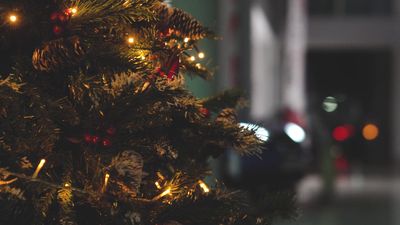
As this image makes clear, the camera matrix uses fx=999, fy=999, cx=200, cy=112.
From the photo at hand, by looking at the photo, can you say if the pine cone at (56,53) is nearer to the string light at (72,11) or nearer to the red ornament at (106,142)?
the string light at (72,11)

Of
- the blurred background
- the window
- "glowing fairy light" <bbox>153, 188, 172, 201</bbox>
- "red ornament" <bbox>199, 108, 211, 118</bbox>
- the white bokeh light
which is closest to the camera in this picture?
"glowing fairy light" <bbox>153, 188, 172, 201</bbox>

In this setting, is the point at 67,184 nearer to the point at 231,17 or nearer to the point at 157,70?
the point at 157,70

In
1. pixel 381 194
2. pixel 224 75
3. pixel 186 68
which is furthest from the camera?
pixel 381 194

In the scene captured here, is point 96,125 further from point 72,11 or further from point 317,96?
point 317,96

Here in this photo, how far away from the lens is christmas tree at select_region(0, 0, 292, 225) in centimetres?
250

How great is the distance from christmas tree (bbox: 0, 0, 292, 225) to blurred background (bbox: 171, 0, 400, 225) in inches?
11.7

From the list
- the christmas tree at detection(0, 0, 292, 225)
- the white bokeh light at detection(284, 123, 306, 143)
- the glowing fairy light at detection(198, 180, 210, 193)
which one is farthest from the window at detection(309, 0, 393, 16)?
the christmas tree at detection(0, 0, 292, 225)

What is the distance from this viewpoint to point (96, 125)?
258 cm

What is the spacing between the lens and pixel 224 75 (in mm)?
9562

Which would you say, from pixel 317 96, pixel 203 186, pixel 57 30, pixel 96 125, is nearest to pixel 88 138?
pixel 96 125

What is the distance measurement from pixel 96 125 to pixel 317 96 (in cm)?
2576

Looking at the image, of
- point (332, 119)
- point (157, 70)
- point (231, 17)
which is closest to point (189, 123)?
point (157, 70)

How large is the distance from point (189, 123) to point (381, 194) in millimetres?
10480

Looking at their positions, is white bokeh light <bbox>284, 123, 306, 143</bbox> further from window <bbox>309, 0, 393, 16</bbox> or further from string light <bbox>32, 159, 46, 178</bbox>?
window <bbox>309, 0, 393, 16</bbox>
